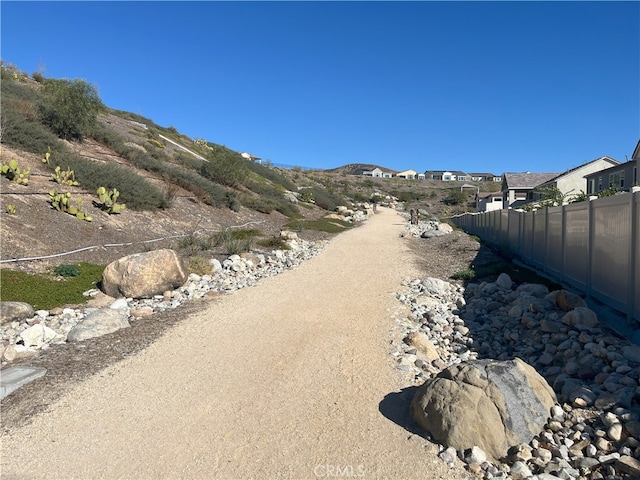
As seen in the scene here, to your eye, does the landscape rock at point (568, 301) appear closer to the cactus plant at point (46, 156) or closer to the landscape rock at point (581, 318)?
the landscape rock at point (581, 318)

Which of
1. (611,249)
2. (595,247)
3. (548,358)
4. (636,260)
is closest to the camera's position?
(548,358)

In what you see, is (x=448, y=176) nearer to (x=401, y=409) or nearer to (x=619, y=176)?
(x=619, y=176)

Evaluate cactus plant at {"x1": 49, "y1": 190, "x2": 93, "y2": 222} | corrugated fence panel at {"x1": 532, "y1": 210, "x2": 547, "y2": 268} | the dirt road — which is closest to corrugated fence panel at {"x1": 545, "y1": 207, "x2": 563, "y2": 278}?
corrugated fence panel at {"x1": 532, "y1": 210, "x2": 547, "y2": 268}

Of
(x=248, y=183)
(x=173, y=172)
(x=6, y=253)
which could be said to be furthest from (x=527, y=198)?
(x=6, y=253)

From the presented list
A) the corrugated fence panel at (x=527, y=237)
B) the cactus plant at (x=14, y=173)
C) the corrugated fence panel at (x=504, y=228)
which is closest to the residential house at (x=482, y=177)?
the corrugated fence panel at (x=504, y=228)

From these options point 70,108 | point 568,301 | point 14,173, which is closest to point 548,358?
point 568,301

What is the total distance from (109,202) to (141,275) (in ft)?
22.0

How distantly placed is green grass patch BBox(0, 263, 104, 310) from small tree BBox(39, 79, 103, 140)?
535 inches

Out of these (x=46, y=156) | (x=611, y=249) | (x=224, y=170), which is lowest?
(x=611, y=249)

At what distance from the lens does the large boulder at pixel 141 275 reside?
944cm

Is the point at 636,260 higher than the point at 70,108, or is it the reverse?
the point at 70,108

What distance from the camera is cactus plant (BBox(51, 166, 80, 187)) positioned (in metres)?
15.3

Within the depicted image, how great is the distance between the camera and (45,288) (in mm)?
9164

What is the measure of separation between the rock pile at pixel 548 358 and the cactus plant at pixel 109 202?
10.0 metres
